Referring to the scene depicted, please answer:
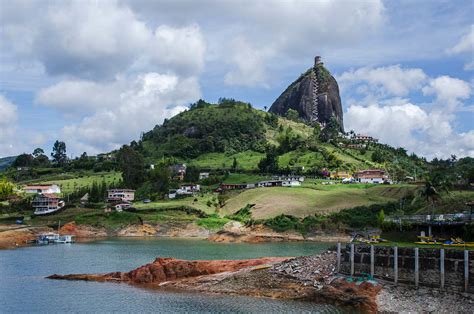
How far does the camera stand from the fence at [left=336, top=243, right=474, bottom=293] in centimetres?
4662

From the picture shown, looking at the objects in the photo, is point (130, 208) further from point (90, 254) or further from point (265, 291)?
point (265, 291)

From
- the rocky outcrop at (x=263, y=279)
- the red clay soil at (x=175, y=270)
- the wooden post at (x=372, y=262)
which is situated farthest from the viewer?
the red clay soil at (x=175, y=270)

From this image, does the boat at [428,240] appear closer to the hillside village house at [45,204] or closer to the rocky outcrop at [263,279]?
the rocky outcrop at [263,279]

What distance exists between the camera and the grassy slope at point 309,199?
160875 millimetres

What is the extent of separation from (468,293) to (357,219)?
103004 millimetres

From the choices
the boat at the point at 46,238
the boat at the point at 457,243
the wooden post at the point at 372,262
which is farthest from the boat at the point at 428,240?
the boat at the point at 46,238

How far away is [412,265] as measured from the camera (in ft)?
168

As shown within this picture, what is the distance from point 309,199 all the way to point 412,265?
117 meters

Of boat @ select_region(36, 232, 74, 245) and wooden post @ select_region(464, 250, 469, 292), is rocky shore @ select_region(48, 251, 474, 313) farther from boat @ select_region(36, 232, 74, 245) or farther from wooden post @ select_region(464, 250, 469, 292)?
boat @ select_region(36, 232, 74, 245)

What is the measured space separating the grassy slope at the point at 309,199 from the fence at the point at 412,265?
100 metres

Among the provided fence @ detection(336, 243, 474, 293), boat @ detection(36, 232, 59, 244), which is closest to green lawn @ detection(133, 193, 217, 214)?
boat @ detection(36, 232, 59, 244)

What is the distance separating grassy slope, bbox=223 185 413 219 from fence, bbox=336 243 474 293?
330 ft

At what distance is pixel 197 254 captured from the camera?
10188cm

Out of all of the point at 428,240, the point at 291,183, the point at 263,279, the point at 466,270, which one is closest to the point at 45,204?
the point at 291,183
